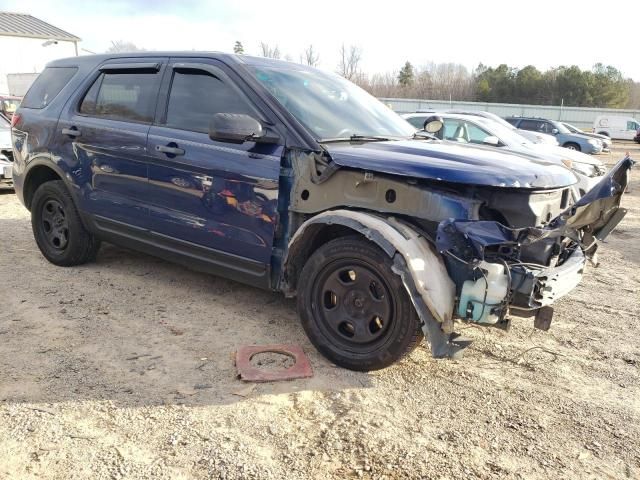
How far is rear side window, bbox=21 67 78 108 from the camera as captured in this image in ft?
16.6

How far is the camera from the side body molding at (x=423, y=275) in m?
2.87

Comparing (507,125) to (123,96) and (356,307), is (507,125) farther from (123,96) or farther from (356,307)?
(356,307)

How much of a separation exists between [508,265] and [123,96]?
339cm

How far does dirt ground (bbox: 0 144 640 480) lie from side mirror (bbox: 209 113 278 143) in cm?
138

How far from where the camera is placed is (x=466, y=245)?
2.86 meters

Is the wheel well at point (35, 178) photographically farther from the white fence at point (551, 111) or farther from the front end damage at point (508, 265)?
the white fence at point (551, 111)

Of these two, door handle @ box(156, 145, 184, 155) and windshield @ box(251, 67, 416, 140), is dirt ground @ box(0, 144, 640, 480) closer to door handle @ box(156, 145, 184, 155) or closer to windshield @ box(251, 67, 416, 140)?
door handle @ box(156, 145, 184, 155)

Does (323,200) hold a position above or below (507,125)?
below

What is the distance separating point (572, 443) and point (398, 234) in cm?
137

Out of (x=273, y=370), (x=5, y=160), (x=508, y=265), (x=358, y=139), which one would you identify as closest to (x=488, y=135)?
(x=358, y=139)

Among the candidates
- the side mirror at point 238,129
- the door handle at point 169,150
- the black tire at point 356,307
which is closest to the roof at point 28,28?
the door handle at point 169,150

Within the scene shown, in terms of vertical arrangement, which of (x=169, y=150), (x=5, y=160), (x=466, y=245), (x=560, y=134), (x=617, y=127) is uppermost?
(x=617, y=127)

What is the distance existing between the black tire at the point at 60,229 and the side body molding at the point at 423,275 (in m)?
3.04

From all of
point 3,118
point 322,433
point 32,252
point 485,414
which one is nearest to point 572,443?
point 485,414
